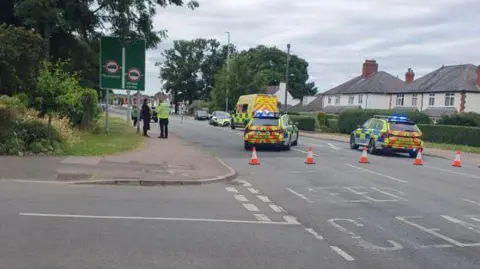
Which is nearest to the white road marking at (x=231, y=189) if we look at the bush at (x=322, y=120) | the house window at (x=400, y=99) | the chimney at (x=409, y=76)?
the bush at (x=322, y=120)

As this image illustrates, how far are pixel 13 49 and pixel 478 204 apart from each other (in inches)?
451

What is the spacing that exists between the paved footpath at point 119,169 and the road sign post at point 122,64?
8591 millimetres

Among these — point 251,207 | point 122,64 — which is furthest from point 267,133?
point 251,207

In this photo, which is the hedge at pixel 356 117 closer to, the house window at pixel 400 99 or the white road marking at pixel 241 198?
the house window at pixel 400 99

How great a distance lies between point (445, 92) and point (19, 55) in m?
44.6

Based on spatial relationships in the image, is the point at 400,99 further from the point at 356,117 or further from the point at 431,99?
the point at 356,117

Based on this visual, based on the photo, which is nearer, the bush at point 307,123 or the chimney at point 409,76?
the bush at point 307,123

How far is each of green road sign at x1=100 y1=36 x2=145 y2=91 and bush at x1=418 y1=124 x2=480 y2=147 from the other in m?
16.5

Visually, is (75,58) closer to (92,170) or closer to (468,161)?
(92,170)

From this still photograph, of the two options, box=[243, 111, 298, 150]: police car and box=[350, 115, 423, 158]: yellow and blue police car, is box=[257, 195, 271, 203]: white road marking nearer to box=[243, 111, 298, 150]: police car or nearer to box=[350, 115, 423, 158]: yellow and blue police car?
box=[243, 111, 298, 150]: police car

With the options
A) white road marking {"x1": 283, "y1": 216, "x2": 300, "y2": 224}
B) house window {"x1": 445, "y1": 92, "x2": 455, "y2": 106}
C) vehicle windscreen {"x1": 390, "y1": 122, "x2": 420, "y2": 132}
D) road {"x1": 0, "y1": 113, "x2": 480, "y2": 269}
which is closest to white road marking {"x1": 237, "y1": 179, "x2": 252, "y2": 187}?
road {"x1": 0, "y1": 113, "x2": 480, "y2": 269}

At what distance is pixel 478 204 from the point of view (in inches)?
387

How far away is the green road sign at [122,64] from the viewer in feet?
75.8

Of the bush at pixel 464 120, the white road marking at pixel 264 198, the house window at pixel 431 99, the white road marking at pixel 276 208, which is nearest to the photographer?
the white road marking at pixel 276 208
